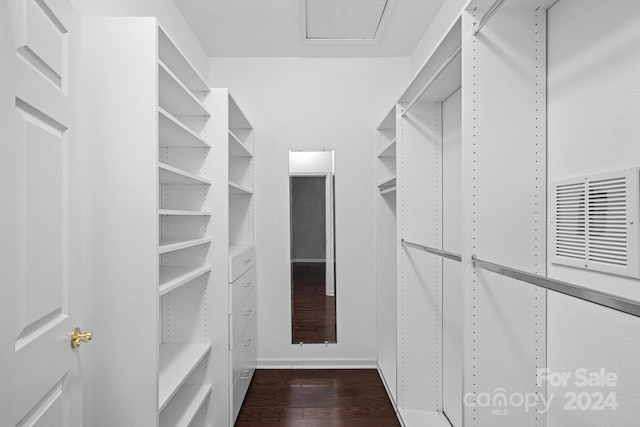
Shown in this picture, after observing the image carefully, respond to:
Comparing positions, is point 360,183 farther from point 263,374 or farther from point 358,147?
point 263,374

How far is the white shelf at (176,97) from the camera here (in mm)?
1450

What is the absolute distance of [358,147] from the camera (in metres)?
2.95

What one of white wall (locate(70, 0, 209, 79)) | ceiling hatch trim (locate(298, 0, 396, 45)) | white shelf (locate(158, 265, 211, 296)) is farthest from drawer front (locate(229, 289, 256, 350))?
ceiling hatch trim (locate(298, 0, 396, 45))

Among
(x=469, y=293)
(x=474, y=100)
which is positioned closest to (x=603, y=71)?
(x=474, y=100)

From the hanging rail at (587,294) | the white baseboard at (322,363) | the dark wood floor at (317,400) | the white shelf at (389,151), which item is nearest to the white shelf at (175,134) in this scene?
the white shelf at (389,151)

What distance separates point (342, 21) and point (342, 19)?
3cm

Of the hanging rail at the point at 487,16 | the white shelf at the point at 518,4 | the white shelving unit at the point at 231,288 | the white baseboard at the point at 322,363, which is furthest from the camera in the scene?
the white baseboard at the point at 322,363

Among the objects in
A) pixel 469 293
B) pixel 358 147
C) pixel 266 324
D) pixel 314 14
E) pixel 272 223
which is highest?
pixel 314 14

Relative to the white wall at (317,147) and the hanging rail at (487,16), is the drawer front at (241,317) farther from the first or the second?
the hanging rail at (487,16)

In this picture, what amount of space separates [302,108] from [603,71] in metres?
2.24

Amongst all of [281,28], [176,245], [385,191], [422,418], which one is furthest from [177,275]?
[281,28]

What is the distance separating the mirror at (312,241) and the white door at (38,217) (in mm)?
1939

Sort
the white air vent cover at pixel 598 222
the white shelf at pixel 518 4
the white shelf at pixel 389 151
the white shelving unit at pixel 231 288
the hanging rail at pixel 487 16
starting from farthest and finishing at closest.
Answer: the white shelf at pixel 389 151, the white shelving unit at pixel 231 288, the white shelf at pixel 518 4, the hanging rail at pixel 487 16, the white air vent cover at pixel 598 222

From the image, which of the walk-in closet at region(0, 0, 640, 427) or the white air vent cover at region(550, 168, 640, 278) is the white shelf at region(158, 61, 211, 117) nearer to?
the walk-in closet at region(0, 0, 640, 427)
